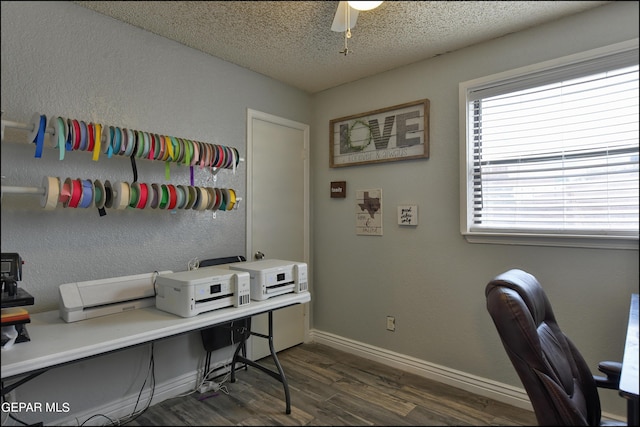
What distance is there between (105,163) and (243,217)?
100 centimetres

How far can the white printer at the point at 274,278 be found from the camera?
2.09 metres

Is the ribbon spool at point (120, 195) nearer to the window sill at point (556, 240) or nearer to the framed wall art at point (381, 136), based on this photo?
the framed wall art at point (381, 136)

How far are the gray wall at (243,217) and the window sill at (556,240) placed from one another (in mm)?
40

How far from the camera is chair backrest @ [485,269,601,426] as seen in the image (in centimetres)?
123

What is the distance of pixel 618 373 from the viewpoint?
1.46 metres

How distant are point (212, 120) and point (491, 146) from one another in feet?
6.17

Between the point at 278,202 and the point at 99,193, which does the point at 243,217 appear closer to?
the point at 278,202

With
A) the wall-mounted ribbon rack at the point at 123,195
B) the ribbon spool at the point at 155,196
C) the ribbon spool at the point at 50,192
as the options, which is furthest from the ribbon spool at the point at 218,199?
the ribbon spool at the point at 50,192

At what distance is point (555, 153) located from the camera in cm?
204

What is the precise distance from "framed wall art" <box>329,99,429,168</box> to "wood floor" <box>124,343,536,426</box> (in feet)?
5.21

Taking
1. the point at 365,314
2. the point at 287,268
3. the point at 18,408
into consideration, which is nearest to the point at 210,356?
the point at 287,268

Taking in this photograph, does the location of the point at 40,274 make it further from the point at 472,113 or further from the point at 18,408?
the point at 472,113

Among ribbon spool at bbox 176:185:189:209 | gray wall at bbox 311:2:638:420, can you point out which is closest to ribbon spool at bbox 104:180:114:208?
ribbon spool at bbox 176:185:189:209

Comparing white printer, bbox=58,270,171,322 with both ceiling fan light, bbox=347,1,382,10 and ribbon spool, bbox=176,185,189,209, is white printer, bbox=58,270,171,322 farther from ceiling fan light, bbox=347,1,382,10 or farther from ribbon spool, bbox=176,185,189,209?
ceiling fan light, bbox=347,1,382,10
